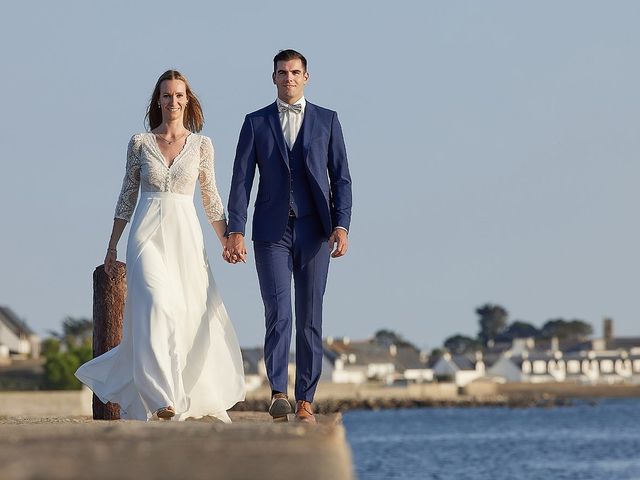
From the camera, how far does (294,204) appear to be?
1028cm

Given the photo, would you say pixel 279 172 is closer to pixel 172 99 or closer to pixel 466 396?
pixel 172 99

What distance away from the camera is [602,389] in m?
182

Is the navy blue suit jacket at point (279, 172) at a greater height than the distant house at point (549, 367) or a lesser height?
lesser

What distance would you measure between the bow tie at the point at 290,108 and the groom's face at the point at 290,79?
0.13 feet

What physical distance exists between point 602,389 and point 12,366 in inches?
3795

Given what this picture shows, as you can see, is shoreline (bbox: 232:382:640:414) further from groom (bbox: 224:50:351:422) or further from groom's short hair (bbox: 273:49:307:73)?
groom's short hair (bbox: 273:49:307:73)

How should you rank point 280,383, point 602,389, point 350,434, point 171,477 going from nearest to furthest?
point 171,477 → point 280,383 → point 350,434 → point 602,389

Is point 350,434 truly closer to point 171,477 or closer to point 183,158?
point 183,158

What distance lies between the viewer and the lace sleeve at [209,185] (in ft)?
35.0

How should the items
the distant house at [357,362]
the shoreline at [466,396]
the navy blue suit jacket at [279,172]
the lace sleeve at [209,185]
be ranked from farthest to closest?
the distant house at [357,362] → the shoreline at [466,396] → the lace sleeve at [209,185] → the navy blue suit jacket at [279,172]

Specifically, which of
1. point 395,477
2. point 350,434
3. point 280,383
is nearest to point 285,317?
point 280,383

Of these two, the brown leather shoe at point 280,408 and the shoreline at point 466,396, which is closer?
the brown leather shoe at point 280,408

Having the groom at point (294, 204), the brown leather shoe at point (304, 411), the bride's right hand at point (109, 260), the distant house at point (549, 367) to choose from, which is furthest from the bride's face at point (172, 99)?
the distant house at point (549, 367)

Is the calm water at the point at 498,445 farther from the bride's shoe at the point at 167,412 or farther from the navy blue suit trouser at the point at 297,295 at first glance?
the bride's shoe at the point at 167,412
